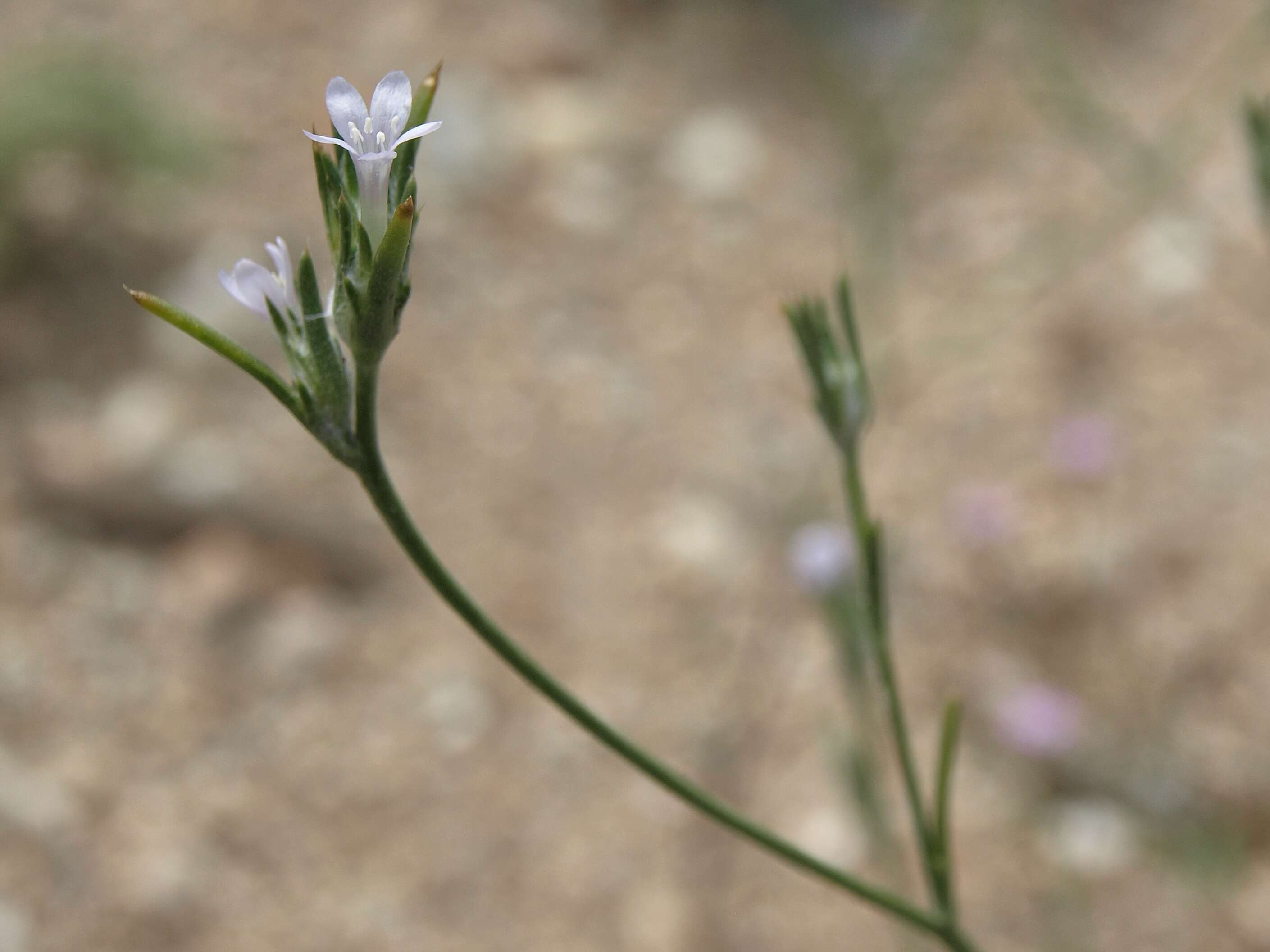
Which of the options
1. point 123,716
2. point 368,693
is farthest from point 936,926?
point 123,716

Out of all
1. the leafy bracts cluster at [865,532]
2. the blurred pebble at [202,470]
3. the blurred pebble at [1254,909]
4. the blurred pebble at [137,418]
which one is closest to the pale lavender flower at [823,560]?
the leafy bracts cluster at [865,532]

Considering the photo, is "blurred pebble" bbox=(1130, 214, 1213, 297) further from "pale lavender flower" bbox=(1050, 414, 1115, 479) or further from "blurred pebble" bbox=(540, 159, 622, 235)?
"blurred pebble" bbox=(540, 159, 622, 235)

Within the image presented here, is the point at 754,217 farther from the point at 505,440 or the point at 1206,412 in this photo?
the point at 1206,412

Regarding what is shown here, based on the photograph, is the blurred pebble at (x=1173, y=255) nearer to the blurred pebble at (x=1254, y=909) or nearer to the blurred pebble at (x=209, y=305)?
the blurred pebble at (x=1254, y=909)

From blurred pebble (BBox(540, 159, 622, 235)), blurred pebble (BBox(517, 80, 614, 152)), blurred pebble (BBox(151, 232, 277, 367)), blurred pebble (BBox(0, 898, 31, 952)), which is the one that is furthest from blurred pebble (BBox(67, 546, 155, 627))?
blurred pebble (BBox(517, 80, 614, 152))

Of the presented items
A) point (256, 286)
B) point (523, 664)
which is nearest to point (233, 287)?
point (256, 286)

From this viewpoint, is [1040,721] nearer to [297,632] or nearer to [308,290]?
[297,632]

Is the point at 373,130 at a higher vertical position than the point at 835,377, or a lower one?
lower

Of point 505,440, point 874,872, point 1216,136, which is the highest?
point 1216,136
